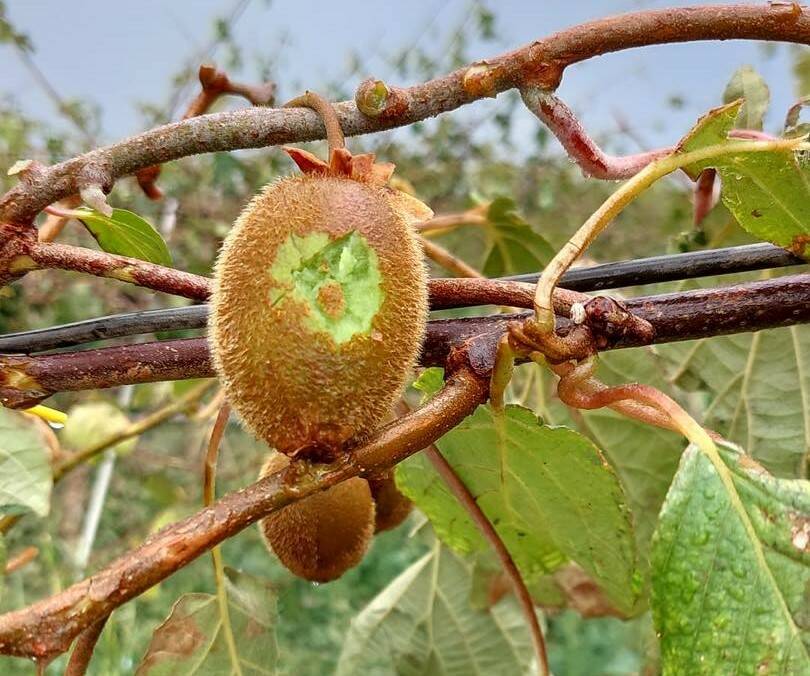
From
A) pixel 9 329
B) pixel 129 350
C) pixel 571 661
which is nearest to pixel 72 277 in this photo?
pixel 9 329

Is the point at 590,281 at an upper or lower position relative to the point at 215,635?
upper

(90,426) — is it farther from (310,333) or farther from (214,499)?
(310,333)

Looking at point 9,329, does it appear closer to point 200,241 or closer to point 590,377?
point 200,241

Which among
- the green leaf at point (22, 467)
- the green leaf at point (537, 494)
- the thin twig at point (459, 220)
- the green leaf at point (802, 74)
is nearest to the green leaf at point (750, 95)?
the green leaf at point (802, 74)

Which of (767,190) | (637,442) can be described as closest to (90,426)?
(637,442)

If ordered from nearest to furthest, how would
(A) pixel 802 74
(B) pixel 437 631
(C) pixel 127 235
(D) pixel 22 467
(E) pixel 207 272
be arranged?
(C) pixel 127 235, (D) pixel 22 467, (A) pixel 802 74, (B) pixel 437 631, (E) pixel 207 272

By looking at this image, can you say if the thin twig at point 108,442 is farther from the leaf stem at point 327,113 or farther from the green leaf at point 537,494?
the leaf stem at point 327,113

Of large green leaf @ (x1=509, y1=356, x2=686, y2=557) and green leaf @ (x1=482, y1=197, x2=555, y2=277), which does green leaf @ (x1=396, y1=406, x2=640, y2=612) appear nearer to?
large green leaf @ (x1=509, y1=356, x2=686, y2=557)
